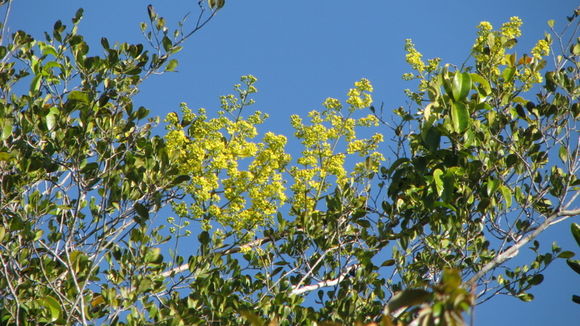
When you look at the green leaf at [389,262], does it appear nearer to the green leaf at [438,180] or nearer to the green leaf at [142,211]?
the green leaf at [438,180]

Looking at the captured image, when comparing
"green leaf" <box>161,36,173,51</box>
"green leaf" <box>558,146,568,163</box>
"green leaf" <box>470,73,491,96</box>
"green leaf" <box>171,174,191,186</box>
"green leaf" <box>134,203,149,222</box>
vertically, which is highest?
"green leaf" <box>161,36,173,51</box>

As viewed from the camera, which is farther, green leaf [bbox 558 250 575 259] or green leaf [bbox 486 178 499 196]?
green leaf [bbox 558 250 575 259]

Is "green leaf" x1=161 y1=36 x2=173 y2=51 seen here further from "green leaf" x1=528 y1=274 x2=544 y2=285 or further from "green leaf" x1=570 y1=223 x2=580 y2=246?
"green leaf" x1=570 y1=223 x2=580 y2=246

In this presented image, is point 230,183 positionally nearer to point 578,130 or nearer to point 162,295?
point 162,295

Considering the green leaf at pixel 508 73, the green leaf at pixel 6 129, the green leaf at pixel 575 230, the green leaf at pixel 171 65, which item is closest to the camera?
the green leaf at pixel 575 230

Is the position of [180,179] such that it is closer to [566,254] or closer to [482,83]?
[482,83]

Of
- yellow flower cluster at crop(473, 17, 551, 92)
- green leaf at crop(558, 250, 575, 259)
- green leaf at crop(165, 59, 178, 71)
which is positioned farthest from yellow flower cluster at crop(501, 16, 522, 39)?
green leaf at crop(165, 59, 178, 71)

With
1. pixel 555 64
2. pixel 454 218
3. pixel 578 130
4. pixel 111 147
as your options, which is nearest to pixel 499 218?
pixel 454 218

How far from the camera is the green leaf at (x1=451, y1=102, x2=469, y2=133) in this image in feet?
12.1

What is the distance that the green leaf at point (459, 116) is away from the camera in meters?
3.69

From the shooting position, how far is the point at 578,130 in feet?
13.4

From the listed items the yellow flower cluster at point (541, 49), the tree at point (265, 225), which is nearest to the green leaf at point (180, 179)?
the tree at point (265, 225)

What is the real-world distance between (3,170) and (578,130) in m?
3.09

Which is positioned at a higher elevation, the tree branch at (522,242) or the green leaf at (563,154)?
the green leaf at (563,154)
